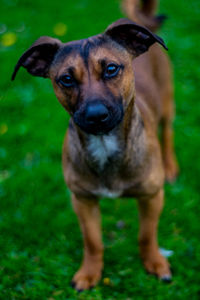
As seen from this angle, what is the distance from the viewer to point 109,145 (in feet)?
10.7

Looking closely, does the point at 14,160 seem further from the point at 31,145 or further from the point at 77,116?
the point at 77,116

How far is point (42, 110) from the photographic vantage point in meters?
6.04

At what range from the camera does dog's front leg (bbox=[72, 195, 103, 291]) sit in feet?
11.7

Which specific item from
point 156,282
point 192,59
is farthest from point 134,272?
point 192,59

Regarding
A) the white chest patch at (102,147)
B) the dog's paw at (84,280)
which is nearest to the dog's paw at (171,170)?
the dog's paw at (84,280)

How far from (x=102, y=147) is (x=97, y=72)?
0.71 metres

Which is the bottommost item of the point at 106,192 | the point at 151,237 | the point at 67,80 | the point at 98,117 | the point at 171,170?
the point at 171,170

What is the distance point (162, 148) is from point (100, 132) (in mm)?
2277

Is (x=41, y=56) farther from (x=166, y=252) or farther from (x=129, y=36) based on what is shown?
(x=166, y=252)

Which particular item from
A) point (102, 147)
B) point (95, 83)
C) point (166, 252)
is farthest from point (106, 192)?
point (166, 252)

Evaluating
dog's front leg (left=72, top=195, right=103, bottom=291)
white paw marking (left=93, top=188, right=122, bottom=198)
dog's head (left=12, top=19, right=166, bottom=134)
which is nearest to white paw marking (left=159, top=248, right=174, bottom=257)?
dog's front leg (left=72, top=195, right=103, bottom=291)

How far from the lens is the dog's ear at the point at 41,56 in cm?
306

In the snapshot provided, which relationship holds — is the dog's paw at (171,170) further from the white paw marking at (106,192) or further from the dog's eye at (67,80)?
the dog's eye at (67,80)

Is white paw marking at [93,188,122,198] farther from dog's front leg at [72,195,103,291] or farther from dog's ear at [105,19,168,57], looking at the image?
dog's ear at [105,19,168,57]
